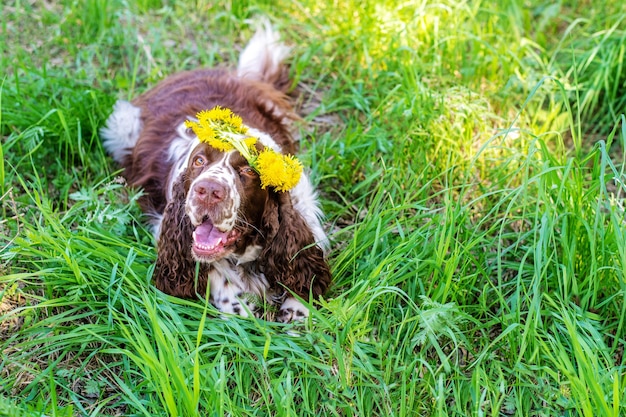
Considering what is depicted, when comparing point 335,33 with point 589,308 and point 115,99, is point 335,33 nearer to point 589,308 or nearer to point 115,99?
point 115,99

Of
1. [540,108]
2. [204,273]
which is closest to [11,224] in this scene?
[204,273]

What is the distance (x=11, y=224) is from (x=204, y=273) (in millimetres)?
999

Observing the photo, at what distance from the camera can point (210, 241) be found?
333cm

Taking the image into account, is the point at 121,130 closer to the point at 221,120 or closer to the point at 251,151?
the point at 221,120

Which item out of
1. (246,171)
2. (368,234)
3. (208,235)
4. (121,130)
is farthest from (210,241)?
(121,130)

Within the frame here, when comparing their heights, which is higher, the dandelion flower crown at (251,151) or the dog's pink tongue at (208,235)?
the dandelion flower crown at (251,151)

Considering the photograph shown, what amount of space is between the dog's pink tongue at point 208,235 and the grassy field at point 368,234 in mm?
326

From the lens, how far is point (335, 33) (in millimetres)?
5098

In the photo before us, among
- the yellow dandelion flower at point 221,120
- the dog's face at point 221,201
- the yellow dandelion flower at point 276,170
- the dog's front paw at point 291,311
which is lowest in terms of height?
the dog's front paw at point 291,311

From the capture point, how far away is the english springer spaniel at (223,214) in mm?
3311

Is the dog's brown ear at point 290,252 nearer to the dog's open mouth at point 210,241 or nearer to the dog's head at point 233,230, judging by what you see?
the dog's head at point 233,230

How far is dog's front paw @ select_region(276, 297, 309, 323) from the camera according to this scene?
140 inches

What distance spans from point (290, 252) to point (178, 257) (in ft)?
1.67

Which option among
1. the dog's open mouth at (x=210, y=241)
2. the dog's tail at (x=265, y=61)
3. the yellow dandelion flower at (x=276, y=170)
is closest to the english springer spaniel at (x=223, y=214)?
the dog's open mouth at (x=210, y=241)
